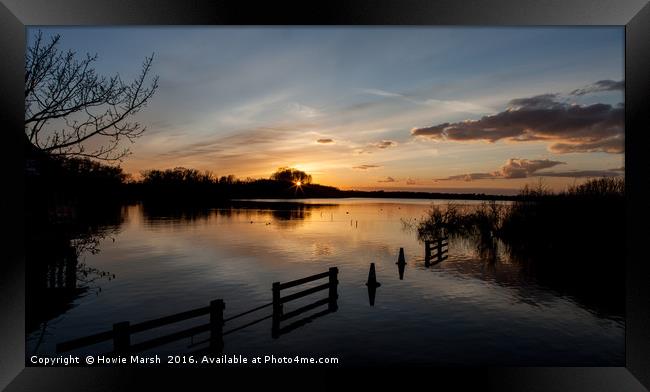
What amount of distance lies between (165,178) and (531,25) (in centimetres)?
12269

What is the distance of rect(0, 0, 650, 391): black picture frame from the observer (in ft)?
18.5

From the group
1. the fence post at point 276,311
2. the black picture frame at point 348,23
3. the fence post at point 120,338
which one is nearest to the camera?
the black picture frame at point 348,23

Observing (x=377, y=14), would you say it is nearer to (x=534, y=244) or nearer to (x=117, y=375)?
(x=117, y=375)

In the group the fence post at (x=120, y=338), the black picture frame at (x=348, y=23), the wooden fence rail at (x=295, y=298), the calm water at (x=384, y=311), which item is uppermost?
the black picture frame at (x=348, y=23)

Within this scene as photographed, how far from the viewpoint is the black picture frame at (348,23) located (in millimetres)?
5645

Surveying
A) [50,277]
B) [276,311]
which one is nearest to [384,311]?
[276,311]

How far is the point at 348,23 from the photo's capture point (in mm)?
5852

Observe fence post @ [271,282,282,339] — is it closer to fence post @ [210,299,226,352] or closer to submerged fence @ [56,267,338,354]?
submerged fence @ [56,267,338,354]

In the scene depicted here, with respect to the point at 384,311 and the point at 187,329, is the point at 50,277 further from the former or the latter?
the point at 384,311

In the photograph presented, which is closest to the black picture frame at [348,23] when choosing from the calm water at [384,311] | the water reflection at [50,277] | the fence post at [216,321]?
the fence post at [216,321]

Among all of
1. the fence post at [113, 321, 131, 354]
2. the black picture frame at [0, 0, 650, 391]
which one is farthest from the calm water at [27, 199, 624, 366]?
the black picture frame at [0, 0, 650, 391]

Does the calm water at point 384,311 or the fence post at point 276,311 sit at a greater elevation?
the fence post at point 276,311

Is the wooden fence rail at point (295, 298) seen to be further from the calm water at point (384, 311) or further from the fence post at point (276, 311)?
the calm water at point (384, 311)

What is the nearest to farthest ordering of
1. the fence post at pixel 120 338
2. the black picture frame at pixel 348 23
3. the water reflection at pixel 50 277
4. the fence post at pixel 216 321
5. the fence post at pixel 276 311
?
the black picture frame at pixel 348 23 → the fence post at pixel 120 338 → the fence post at pixel 216 321 → the fence post at pixel 276 311 → the water reflection at pixel 50 277
